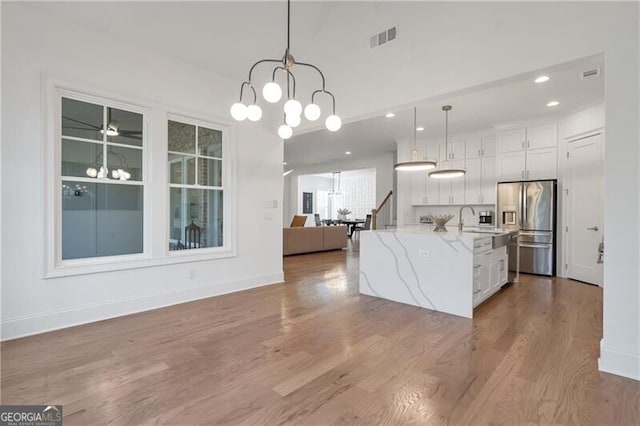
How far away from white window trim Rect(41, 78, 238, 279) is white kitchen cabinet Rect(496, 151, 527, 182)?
513 centimetres

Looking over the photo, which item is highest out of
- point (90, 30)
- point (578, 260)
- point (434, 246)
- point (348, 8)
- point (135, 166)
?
point (348, 8)

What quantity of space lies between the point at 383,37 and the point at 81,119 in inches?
138

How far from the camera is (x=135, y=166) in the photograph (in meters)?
3.55

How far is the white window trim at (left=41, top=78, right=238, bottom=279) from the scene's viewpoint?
9.54 ft


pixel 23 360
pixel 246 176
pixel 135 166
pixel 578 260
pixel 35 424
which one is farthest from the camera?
pixel 578 260

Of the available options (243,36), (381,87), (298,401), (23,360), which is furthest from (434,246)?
(23,360)

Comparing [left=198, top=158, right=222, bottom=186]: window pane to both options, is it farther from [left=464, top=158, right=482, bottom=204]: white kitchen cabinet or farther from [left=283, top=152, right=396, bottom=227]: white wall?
[left=283, top=152, right=396, bottom=227]: white wall

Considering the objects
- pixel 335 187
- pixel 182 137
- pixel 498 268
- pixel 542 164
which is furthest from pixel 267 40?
pixel 335 187

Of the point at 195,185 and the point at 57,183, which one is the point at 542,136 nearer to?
the point at 195,185

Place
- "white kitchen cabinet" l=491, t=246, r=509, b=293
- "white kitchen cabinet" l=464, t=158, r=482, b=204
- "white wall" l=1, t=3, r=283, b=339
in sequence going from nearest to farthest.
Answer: "white wall" l=1, t=3, r=283, b=339 → "white kitchen cabinet" l=491, t=246, r=509, b=293 → "white kitchen cabinet" l=464, t=158, r=482, b=204

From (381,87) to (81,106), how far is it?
328 cm

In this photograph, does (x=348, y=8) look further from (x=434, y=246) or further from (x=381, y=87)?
(x=434, y=246)

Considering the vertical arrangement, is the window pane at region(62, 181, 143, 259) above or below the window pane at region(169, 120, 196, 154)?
below

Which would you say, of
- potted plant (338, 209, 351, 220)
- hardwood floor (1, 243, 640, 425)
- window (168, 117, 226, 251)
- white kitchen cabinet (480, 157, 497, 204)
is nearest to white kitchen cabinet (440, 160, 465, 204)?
white kitchen cabinet (480, 157, 497, 204)
